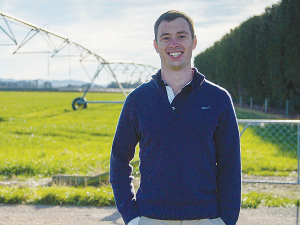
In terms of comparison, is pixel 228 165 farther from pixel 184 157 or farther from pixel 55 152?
pixel 55 152

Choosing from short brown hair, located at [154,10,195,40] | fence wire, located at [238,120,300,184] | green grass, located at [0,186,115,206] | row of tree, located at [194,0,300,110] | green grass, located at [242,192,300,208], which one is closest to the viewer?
short brown hair, located at [154,10,195,40]

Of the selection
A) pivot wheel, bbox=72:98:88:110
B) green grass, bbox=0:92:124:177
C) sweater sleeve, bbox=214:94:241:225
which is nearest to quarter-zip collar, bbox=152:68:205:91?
sweater sleeve, bbox=214:94:241:225

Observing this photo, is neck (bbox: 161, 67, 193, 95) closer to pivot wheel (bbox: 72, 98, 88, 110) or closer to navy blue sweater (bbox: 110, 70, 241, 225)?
navy blue sweater (bbox: 110, 70, 241, 225)

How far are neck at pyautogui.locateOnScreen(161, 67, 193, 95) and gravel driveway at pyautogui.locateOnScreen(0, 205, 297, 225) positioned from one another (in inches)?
104

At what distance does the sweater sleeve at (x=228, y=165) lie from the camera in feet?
6.81

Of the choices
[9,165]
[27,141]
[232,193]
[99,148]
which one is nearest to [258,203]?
[232,193]

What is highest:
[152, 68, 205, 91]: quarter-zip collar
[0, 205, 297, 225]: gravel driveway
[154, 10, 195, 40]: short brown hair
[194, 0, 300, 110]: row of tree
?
[194, 0, 300, 110]: row of tree

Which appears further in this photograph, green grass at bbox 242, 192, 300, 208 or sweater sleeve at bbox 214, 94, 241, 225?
green grass at bbox 242, 192, 300, 208

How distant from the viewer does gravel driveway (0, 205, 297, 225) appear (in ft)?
14.4

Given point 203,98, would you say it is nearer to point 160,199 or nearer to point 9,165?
point 160,199

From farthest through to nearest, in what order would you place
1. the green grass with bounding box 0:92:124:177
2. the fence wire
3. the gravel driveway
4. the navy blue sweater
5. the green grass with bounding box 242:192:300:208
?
the green grass with bounding box 0:92:124:177 < the fence wire < the green grass with bounding box 242:192:300:208 < the gravel driveway < the navy blue sweater

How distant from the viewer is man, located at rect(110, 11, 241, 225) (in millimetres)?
2027

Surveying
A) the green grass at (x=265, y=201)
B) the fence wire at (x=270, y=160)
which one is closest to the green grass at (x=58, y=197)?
the green grass at (x=265, y=201)

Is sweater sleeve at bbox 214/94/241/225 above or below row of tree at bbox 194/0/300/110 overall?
below
